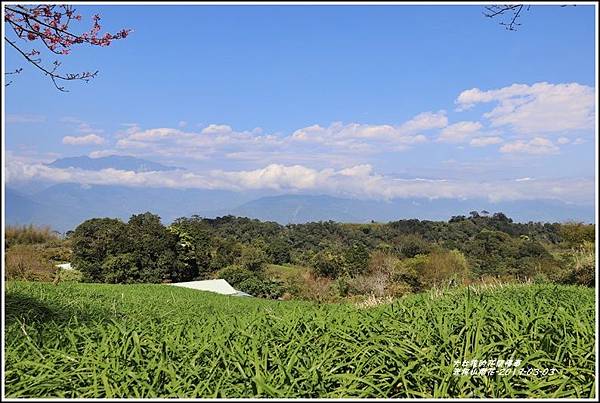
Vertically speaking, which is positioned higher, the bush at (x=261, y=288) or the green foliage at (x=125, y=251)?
the green foliage at (x=125, y=251)

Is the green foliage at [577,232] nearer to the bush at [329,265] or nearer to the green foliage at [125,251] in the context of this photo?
the bush at [329,265]

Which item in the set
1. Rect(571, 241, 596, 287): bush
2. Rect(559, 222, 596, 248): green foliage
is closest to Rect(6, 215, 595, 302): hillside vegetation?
Rect(559, 222, 596, 248): green foliage

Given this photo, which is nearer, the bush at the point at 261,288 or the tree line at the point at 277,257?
the tree line at the point at 277,257

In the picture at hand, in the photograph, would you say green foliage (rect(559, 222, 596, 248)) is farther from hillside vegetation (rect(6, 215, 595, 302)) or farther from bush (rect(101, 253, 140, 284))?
bush (rect(101, 253, 140, 284))

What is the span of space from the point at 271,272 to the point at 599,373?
25.6 metres

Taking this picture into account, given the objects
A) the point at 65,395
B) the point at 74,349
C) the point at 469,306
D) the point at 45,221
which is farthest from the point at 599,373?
the point at 45,221

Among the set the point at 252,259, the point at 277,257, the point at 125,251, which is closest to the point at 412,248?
the point at 277,257

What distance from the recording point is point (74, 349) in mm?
2277

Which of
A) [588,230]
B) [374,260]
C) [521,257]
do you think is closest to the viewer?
[588,230]

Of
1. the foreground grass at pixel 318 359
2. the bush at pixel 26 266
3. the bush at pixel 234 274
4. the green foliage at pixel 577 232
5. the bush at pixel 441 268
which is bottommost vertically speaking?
the bush at pixel 234 274

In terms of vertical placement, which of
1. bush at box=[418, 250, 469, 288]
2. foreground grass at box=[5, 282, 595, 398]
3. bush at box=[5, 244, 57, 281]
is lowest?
bush at box=[418, 250, 469, 288]

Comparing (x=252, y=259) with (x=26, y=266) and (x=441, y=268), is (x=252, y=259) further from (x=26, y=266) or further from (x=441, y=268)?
(x=26, y=266)

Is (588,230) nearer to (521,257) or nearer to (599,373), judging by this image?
(521,257)

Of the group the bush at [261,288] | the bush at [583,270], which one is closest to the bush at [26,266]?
the bush at [261,288]
